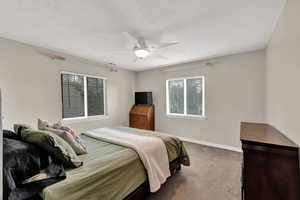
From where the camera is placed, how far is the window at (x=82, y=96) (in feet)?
11.2

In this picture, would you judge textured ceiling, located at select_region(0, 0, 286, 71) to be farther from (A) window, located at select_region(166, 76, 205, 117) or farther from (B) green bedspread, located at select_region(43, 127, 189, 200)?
(B) green bedspread, located at select_region(43, 127, 189, 200)

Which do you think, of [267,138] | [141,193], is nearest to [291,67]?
→ [267,138]

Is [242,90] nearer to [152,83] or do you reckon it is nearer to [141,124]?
[152,83]

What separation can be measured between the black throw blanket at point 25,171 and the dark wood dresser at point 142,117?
3.34 metres

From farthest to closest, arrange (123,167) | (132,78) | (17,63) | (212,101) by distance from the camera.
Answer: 1. (132,78)
2. (212,101)
3. (17,63)
4. (123,167)

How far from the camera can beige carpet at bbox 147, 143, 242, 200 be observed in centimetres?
182

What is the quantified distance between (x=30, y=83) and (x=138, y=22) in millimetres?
2570

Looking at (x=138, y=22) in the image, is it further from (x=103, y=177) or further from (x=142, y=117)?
(x=142, y=117)

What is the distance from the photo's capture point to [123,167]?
1.47 metres

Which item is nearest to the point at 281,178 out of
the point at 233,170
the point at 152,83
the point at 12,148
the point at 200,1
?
the point at 233,170

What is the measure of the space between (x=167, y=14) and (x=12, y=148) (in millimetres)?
2143

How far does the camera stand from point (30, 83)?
275 cm

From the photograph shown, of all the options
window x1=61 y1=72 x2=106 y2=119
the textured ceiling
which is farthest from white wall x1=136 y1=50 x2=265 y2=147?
window x1=61 y1=72 x2=106 y2=119

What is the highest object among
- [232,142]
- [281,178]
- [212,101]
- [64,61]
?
[64,61]
